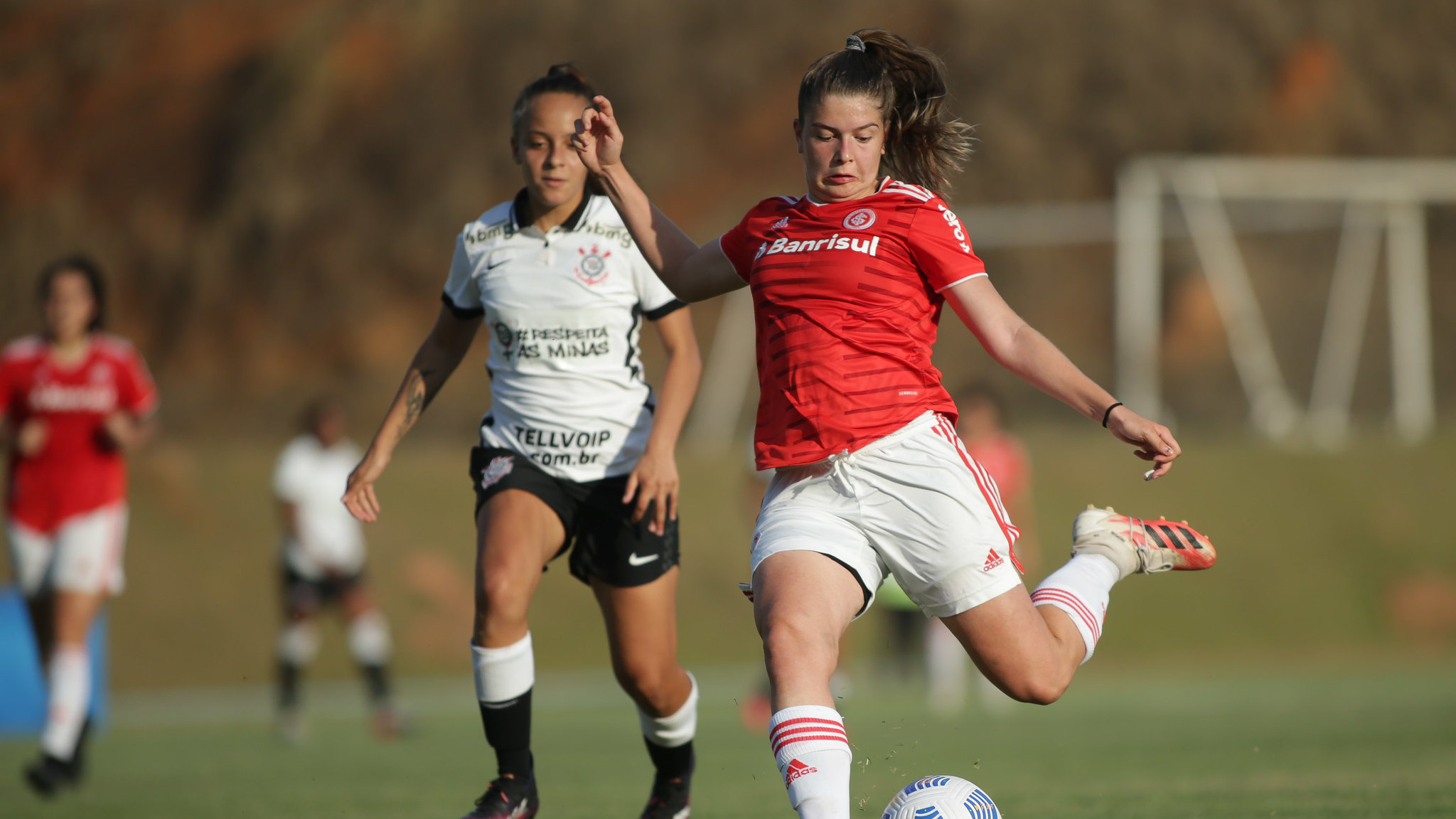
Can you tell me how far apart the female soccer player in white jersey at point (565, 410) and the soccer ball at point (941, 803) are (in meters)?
1.23

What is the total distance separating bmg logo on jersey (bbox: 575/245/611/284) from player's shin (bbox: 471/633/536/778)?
120cm

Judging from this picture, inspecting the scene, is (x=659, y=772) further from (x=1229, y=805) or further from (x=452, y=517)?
(x=452, y=517)

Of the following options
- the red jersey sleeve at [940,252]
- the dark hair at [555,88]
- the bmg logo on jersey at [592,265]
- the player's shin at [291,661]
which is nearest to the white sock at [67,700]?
the player's shin at [291,661]

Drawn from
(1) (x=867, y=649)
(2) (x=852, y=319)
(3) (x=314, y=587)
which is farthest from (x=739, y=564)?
(2) (x=852, y=319)

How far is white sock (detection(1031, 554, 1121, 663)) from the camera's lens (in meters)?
4.16

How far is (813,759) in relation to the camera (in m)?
3.46

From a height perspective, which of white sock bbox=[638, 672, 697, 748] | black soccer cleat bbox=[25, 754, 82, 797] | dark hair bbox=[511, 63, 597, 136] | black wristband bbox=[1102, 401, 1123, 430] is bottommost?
black soccer cleat bbox=[25, 754, 82, 797]

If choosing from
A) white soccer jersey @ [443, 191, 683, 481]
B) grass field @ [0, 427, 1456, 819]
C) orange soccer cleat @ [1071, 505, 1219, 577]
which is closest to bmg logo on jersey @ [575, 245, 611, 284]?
white soccer jersey @ [443, 191, 683, 481]

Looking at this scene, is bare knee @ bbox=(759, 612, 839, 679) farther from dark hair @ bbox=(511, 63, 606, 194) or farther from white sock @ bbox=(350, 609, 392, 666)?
white sock @ bbox=(350, 609, 392, 666)

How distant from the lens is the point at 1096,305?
29969 mm

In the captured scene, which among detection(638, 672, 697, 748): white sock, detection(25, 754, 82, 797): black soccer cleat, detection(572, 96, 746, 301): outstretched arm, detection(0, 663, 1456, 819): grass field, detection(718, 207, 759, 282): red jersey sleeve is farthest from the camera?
detection(25, 754, 82, 797): black soccer cleat

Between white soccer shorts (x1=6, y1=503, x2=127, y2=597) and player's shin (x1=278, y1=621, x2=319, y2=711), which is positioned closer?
white soccer shorts (x1=6, y1=503, x2=127, y2=597)

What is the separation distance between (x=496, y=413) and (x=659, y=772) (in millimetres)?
1406

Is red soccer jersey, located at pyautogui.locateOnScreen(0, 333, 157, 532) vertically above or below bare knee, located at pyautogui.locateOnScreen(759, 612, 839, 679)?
above
